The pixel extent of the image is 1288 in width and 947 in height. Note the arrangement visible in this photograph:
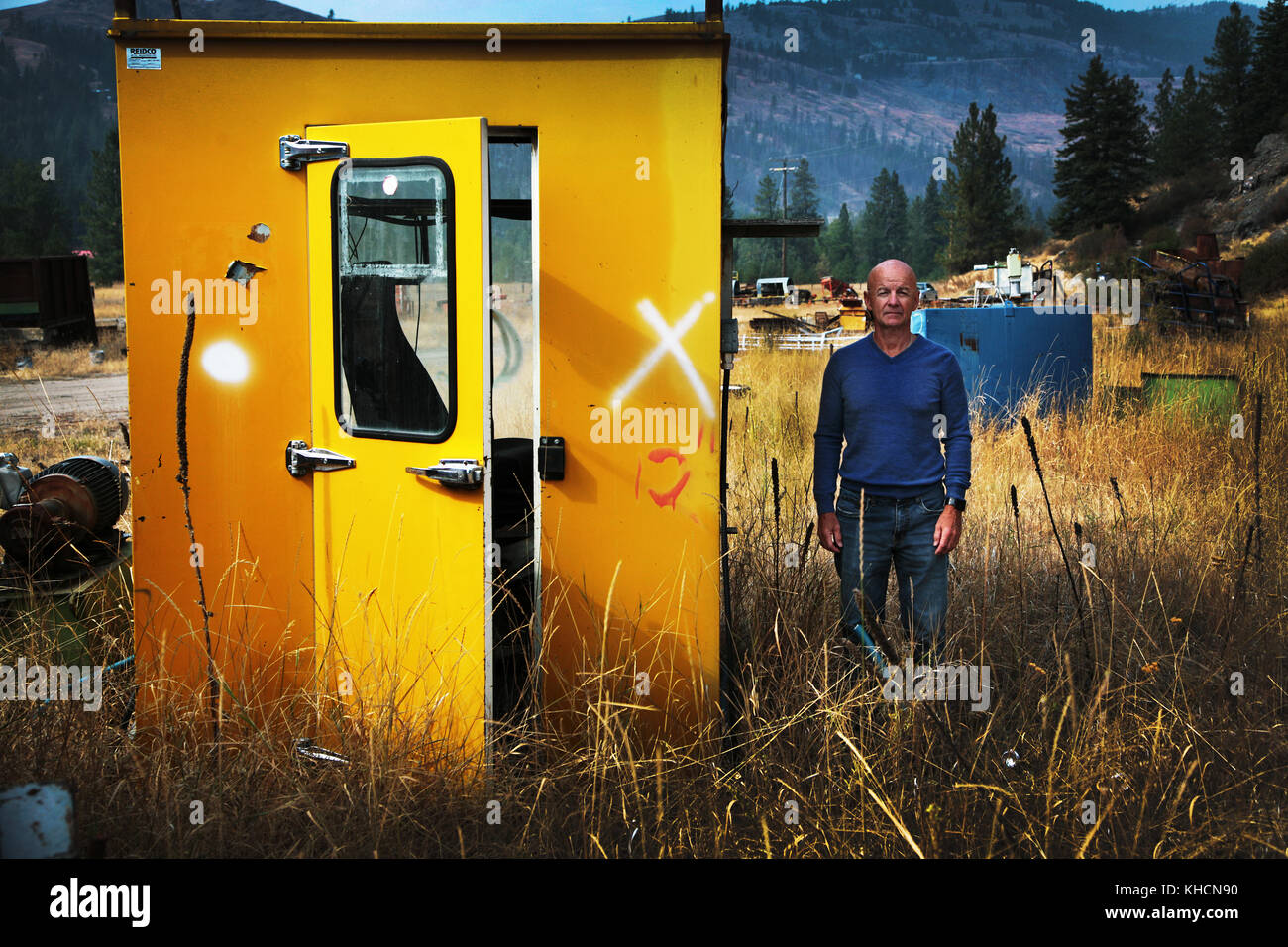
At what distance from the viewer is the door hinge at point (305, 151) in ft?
12.5

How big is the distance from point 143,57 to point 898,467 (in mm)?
3464

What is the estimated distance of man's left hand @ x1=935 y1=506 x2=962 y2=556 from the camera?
4.12 meters

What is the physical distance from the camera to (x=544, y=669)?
4.10 meters

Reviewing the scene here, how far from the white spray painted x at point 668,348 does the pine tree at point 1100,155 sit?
79497mm

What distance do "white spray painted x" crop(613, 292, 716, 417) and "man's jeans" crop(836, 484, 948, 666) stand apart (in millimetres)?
894

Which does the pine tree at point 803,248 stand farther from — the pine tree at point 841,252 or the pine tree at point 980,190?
the pine tree at point 980,190

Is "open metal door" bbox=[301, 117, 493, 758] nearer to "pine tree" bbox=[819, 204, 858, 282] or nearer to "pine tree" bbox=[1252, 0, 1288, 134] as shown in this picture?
"pine tree" bbox=[1252, 0, 1288, 134]

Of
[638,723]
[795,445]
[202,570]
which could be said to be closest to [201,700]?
[202,570]

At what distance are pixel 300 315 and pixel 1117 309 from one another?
2152cm

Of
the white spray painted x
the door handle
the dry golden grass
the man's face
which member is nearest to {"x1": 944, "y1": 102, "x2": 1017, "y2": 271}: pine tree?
the dry golden grass

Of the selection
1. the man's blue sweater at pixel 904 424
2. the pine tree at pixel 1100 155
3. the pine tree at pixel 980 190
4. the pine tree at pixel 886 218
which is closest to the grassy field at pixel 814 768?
the man's blue sweater at pixel 904 424

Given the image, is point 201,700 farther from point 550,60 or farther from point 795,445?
point 795,445

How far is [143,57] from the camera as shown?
157 inches
